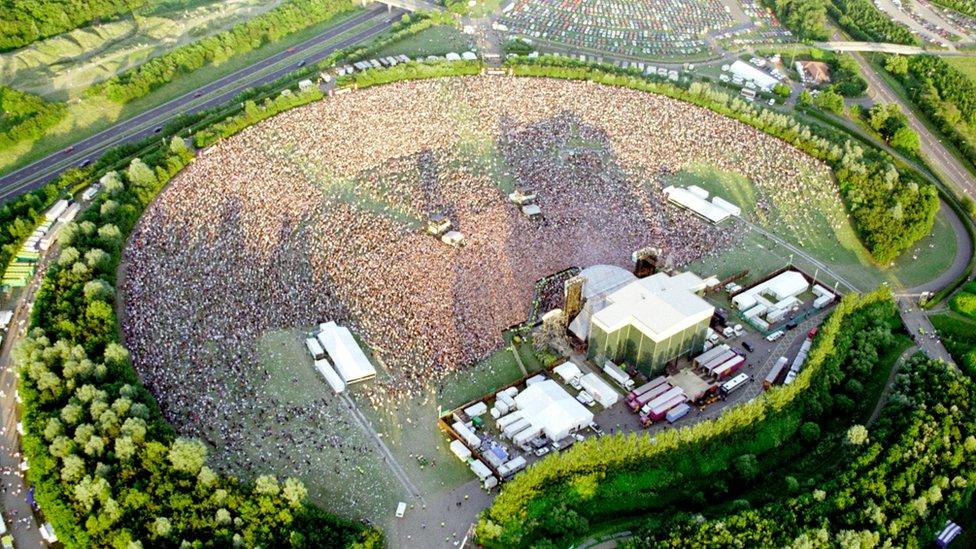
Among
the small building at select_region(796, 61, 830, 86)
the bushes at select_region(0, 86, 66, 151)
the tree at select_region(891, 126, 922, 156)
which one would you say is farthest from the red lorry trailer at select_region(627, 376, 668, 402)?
the bushes at select_region(0, 86, 66, 151)

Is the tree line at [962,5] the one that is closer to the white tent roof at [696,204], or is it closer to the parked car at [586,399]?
the white tent roof at [696,204]

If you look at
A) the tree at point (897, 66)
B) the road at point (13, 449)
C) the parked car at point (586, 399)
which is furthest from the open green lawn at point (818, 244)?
the road at point (13, 449)

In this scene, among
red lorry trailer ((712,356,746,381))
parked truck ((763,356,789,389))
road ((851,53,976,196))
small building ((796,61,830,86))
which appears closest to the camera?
parked truck ((763,356,789,389))

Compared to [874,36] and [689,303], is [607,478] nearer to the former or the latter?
[689,303]

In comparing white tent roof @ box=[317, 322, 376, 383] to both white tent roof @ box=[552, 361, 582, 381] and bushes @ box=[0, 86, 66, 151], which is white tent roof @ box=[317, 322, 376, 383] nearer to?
→ white tent roof @ box=[552, 361, 582, 381]

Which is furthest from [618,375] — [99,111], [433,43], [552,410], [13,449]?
[433,43]

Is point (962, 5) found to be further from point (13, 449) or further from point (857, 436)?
point (13, 449)
